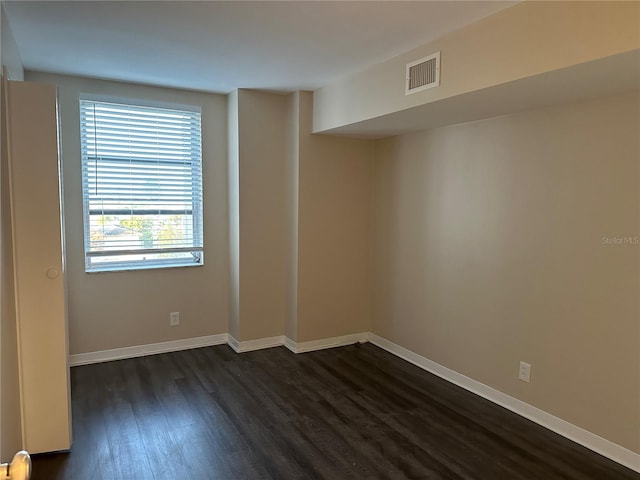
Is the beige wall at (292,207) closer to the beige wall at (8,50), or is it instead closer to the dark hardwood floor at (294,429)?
the dark hardwood floor at (294,429)

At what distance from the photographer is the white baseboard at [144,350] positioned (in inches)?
152

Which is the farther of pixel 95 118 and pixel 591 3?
pixel 95 118

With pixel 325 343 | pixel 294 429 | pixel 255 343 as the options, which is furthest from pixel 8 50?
pixel 325 343

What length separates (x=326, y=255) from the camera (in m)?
4.30

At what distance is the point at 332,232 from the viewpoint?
14.1 ft

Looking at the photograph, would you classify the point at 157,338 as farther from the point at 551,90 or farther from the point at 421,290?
the point at 551,90

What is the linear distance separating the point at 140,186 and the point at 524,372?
11.3 feet

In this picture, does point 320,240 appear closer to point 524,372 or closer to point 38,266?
point 524,372

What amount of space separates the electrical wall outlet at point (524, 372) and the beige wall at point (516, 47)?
1.86 m

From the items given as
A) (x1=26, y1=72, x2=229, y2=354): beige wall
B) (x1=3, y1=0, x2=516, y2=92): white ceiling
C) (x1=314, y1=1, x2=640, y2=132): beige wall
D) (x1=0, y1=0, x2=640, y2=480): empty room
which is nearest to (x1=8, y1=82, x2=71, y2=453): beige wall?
(x1=0, y1=0, x2=640, y2=480): empty room

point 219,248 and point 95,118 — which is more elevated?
point 95,118

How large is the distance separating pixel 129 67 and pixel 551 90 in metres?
2.91

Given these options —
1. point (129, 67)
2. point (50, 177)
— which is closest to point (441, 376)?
point (50, 177)

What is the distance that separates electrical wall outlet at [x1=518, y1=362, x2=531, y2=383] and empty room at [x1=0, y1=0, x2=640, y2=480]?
0.02 m
